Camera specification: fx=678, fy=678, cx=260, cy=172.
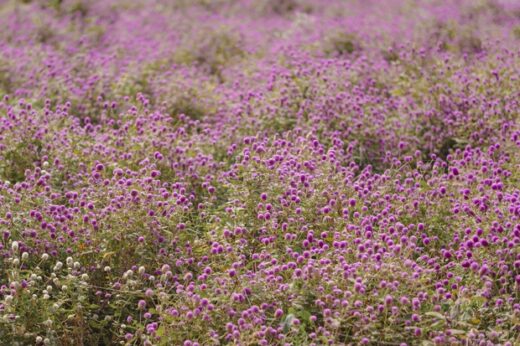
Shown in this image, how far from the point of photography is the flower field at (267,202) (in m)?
3.58

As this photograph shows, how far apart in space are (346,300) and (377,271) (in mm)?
308

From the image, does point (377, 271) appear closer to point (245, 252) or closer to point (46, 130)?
point (245, 252)

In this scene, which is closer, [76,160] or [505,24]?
[76,160]

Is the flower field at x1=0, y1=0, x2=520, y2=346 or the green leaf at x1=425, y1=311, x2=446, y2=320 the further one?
the flower field at x1=0, y1=0, x2=520, y2=346

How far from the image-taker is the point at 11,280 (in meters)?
3.66

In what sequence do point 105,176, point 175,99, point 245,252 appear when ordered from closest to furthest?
point 245,252 → point 105,176 → point 175,99

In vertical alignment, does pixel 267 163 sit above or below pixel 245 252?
above

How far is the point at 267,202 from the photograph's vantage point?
4574mm

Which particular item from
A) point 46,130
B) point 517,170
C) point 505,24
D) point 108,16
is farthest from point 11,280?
point 108,16

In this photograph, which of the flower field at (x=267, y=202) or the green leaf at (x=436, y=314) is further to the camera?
the flower field at (x=267, y=202)

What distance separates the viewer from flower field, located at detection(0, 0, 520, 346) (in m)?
3.58

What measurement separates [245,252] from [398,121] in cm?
260

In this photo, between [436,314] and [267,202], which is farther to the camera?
[267,202]

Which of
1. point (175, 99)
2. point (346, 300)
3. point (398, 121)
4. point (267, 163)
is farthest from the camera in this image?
point (175, 99)
